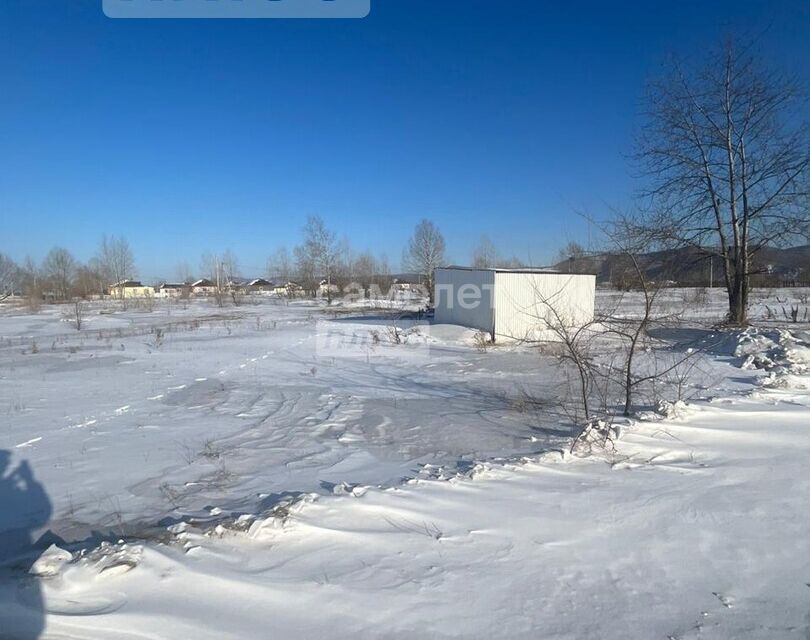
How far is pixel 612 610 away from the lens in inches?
112

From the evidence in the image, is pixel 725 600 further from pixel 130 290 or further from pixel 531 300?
pixel 130 290

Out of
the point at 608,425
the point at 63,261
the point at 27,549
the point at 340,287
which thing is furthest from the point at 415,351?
the point at 63,261

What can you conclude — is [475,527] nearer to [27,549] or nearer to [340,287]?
[27,549]

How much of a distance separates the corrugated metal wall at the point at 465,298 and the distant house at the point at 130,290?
147 ft

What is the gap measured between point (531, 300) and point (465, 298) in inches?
103

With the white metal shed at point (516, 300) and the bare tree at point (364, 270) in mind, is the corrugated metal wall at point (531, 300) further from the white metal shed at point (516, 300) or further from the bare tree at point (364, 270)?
the bare tree at point (364, 270)

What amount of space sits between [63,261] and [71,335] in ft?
189

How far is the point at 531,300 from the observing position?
60.8 feet

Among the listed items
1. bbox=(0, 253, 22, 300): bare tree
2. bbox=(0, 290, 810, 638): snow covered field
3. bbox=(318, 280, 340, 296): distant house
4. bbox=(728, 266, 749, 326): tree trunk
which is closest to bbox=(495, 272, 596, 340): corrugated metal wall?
bbox=(728, 266, 749, 326): tree trunk

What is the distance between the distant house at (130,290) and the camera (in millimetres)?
68156

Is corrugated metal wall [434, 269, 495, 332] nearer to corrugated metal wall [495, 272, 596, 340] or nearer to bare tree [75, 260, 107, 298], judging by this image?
corrugated metal wall [495, 272, 596, 340]

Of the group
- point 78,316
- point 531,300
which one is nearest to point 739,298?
point 531,300

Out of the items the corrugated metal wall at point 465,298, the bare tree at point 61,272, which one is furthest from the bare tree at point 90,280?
the corrugated metal wall at point 465,298

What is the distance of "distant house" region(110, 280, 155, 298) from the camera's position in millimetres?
68156
